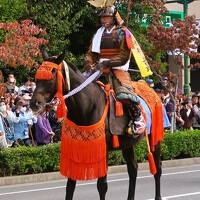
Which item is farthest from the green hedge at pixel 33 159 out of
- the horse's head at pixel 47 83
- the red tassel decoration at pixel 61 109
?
the horse's head at pixel 47 83

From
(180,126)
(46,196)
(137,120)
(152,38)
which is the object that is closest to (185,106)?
(180,126)

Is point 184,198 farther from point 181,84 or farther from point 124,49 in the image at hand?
point 181,84

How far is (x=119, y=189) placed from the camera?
13352mm

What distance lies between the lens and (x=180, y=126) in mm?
23734

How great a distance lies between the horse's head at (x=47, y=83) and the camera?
8.23 metres

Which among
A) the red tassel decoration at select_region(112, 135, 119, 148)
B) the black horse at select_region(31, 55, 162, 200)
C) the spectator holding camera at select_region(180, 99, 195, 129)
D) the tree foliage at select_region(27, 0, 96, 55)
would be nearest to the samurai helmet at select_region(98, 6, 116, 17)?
the black horse at select_region(31, 55, 162, 200)

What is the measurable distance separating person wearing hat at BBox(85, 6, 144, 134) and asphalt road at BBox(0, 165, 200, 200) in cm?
281

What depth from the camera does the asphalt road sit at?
40.0ft

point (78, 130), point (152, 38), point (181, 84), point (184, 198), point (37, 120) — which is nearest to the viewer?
point (78, 130)

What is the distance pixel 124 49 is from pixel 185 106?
14.2 metres

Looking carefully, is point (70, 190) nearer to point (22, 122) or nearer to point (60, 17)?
point (22, 122)

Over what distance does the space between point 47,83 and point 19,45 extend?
9.73m

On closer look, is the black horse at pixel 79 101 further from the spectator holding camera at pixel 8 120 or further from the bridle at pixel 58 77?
the spectator holding camera at pixel 8 120

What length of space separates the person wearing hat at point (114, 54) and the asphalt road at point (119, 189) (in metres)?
2.81
